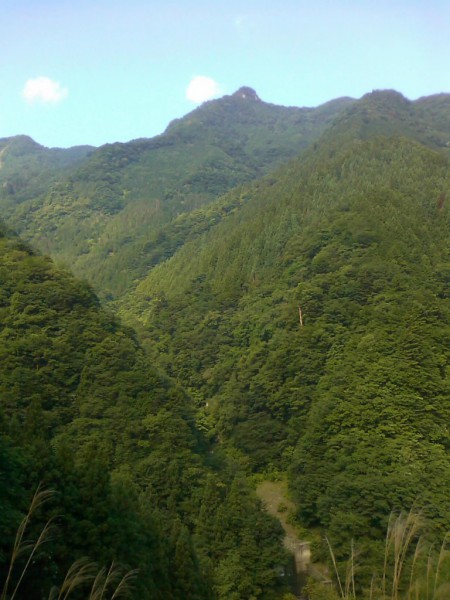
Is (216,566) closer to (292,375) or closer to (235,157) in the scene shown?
(292,375)

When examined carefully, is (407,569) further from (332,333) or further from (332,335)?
(332,333)

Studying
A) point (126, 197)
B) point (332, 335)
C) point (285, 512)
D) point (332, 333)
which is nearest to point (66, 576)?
point (285, 512)

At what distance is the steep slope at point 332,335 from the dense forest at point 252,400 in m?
0.17

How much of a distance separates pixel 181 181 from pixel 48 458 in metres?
124

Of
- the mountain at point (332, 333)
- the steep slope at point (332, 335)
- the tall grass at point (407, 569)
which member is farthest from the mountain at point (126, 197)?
the tall grass at point (407, 569)

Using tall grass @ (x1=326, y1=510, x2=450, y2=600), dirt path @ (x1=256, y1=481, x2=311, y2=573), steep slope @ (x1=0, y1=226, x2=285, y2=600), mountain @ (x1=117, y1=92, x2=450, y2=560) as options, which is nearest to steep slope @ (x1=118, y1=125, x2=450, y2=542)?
mountain @ (x1=117, y1=92, x2=450, y2=560)

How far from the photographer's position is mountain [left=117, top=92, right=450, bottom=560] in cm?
3469

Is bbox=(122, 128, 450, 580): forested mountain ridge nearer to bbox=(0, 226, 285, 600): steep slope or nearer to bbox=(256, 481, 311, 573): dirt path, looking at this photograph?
bbox=(256, 481, 311, 573): dirt path

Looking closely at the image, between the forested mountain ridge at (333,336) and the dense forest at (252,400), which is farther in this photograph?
the forested mountain ridge at (333,336)

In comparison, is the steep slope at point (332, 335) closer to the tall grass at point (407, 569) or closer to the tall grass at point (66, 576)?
the tall grass at point (407, 569)

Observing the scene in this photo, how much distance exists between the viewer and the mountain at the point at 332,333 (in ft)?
114

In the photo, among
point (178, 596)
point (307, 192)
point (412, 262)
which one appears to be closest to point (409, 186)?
point (307, 192)

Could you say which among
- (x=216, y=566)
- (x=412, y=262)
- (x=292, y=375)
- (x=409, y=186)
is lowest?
(x=216, y=566)

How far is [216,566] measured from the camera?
93.4 ft
